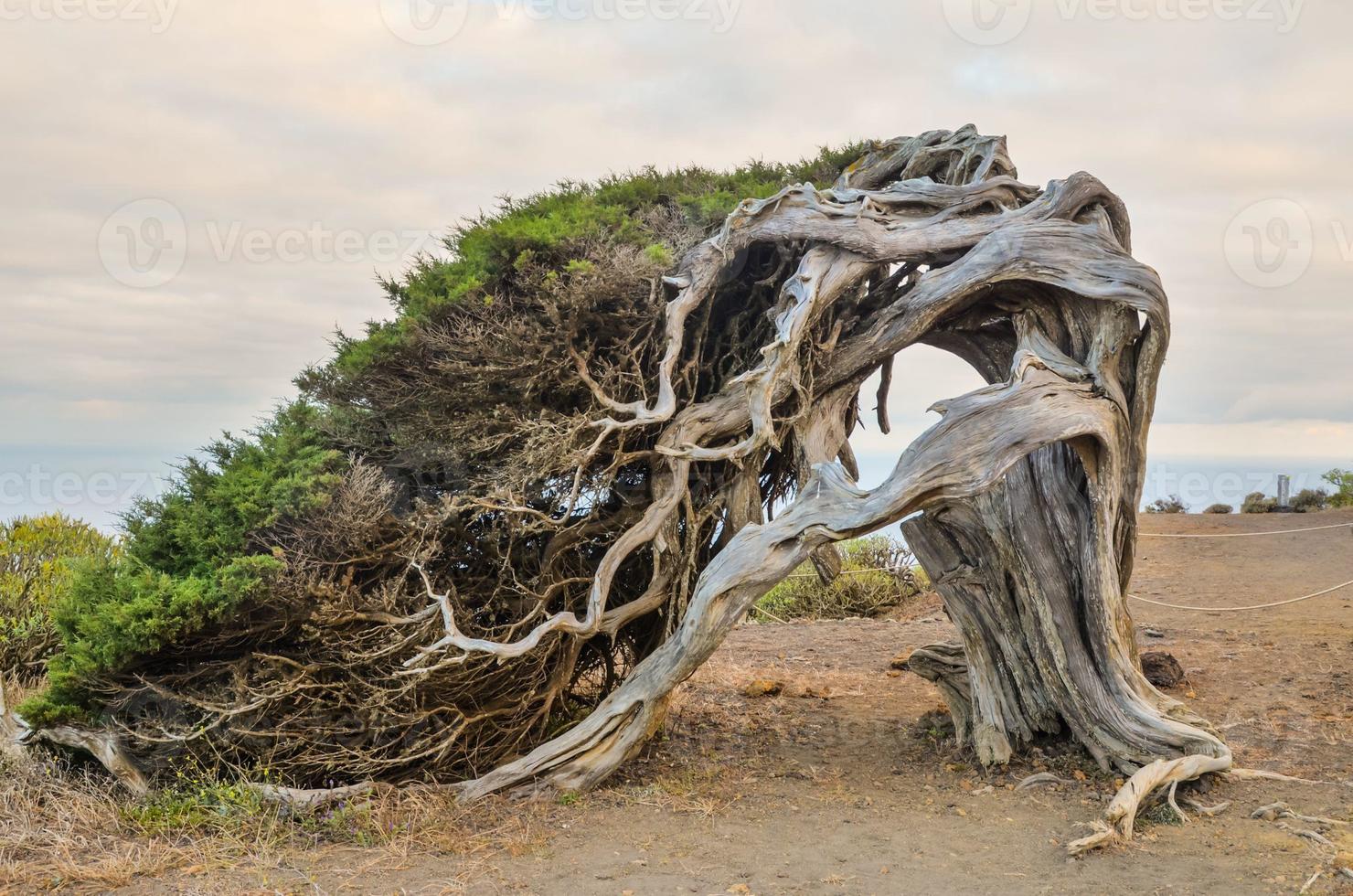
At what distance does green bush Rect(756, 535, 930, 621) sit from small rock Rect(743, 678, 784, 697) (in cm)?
534

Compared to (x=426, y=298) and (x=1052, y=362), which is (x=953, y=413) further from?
(x=426, y=298)

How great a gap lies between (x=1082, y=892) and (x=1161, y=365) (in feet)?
13.1

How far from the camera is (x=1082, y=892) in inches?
213

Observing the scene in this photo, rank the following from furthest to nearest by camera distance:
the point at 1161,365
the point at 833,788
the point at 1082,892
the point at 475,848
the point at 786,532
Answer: the point at 1161,365
the point at 833,788
the point at 786,532
the point at 475,848
the point at 1082,892

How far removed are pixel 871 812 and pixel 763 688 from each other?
3.12 meters

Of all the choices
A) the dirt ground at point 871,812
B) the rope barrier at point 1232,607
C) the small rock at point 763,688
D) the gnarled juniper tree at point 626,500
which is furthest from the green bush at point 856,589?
the gnarled juniper tree at point 626,500

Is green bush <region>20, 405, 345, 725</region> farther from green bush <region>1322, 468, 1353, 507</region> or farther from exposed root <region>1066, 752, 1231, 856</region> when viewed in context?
green bush <region>1322, 468, 1353, 507</region>

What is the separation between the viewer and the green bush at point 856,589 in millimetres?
15547

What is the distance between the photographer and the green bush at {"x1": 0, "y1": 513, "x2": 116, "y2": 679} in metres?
10.2

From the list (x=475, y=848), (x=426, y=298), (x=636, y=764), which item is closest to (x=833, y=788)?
(x=636, y=764)

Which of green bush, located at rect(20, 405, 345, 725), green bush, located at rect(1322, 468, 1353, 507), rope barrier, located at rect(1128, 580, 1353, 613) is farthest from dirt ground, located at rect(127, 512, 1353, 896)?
green bush, located at rect(1322, 468, 1353, 507)

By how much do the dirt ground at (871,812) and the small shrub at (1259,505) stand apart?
1389 centimetres

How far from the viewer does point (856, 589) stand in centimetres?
1570

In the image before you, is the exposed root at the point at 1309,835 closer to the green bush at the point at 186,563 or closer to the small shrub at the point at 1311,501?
the green bush at the point at 186,563
